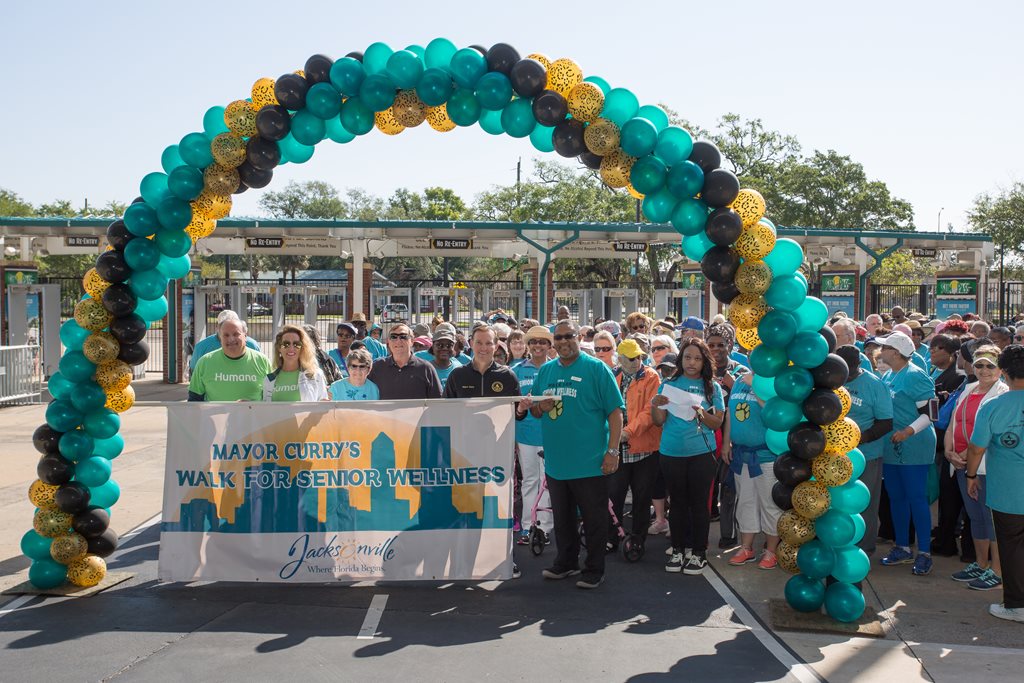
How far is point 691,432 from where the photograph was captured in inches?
295

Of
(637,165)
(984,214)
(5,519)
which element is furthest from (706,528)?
(984,214)

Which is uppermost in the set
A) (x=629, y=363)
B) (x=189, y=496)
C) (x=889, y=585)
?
(x=629, y=363)

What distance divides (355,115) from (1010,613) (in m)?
5.75

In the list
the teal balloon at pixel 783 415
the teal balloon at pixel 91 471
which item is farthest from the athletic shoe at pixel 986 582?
the teal balloon at pixel 91 471

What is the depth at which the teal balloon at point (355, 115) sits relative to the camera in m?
6.89

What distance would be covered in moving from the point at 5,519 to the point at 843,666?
25.0 feet

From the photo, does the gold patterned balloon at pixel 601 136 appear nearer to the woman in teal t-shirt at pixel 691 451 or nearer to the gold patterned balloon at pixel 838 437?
the woman in teal t-shirt at pixel 691 451

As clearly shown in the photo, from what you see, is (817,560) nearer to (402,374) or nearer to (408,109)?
(402,374)

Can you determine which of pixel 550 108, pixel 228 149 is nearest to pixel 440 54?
pixel 550 108

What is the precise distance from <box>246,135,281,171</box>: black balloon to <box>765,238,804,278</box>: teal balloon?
3.68 m

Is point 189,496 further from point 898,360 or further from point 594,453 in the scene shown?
point 898,360

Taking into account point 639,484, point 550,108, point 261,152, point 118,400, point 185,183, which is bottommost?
point 639,484

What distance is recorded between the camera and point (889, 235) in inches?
928

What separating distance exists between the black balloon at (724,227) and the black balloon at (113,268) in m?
4.28
